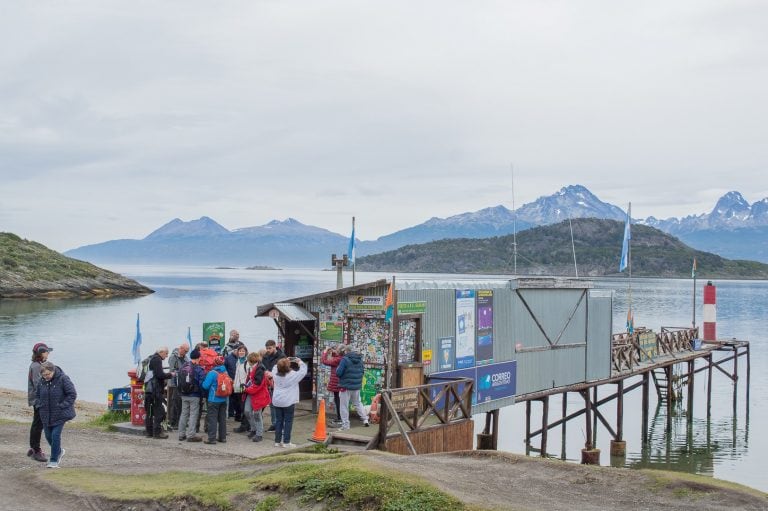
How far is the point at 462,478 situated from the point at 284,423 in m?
4.98

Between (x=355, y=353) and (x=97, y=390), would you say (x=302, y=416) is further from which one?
(x=97, y=390)

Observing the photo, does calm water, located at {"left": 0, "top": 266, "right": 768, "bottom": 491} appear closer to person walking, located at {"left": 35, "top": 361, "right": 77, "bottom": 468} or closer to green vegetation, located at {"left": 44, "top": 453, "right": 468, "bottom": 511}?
green vegetation, located at {"left": 44, "top": 453, "right": 468, "bottom": 511}

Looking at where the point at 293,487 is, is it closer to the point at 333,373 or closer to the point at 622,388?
the point at 333,373

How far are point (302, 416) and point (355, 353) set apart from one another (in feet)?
8.79

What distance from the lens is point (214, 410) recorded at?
14.9 metres

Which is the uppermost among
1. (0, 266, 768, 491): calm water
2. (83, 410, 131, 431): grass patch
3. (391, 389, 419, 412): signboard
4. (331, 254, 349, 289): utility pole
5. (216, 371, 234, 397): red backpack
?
(331, 254, 349, 289): utility pole

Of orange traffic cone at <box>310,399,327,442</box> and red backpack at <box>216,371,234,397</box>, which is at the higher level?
red backpack at <box>216,371,234,397</box>

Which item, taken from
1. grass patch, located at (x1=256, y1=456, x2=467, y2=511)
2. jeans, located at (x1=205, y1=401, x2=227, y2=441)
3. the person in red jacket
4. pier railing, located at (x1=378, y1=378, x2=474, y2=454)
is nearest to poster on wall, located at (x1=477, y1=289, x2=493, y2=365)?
pier railing, located at (x1=378, y1=378, x2=474, y2=454)

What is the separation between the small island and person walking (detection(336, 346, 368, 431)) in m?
94.7

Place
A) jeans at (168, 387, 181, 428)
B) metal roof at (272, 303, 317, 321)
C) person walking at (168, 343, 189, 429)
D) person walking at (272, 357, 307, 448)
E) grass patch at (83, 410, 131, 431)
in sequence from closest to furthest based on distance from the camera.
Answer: person walking at (272, 357, 307, 448)
person walking at (168, 343, 189, 429)
jeans at (168, 387, 181, 428)
grass patch at (83, 410, 131, 431)
metal roof at (272, 303, 317, 321)

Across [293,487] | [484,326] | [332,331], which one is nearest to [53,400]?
[293,487]

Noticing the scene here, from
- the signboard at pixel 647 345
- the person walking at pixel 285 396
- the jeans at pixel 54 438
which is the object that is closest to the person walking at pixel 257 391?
the person walking at pixel 285 396

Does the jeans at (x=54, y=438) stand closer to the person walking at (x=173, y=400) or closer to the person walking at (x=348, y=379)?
the person walking at (x=173, y=400)

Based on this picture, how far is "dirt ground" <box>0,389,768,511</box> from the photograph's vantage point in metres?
9.87
